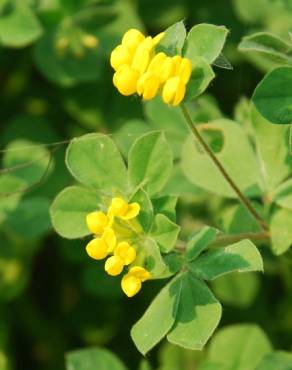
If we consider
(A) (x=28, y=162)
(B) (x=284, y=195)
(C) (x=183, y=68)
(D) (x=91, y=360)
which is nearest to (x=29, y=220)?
(A) (x=28, y=162)

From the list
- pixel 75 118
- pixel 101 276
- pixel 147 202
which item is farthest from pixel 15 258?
pixel 147 202

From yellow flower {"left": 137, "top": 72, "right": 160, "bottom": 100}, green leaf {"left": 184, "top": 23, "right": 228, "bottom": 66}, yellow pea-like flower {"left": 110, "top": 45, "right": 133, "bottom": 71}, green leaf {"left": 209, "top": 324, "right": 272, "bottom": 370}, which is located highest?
yellow pea-like flower {"left": 110, "top": 45, "right": 133, "bottom": 71}

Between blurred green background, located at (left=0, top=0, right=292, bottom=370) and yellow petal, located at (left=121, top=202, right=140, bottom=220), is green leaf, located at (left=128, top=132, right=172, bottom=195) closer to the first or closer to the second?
yellow petal, located at (left=121, top=202, right=140, bottom=220)

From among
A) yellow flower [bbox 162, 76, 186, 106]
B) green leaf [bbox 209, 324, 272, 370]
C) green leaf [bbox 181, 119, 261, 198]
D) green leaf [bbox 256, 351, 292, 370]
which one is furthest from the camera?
green leaf [bbox 209, 324, 272, 370]

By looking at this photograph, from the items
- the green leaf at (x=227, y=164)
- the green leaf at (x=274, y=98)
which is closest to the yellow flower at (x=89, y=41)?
the green leaf at (x=227, y=164)

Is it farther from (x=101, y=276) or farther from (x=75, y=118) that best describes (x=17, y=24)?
(x=101, y=276)

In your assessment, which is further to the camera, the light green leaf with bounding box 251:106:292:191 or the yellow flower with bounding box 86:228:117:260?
the light green leaf with bounding box 251:106:292:191

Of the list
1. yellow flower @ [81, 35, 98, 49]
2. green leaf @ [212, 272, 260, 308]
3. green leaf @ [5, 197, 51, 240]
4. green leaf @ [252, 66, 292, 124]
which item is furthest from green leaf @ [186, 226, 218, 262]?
yellow flower @ [81, 35, 98, 49]

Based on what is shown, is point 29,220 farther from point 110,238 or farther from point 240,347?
point 110,238
